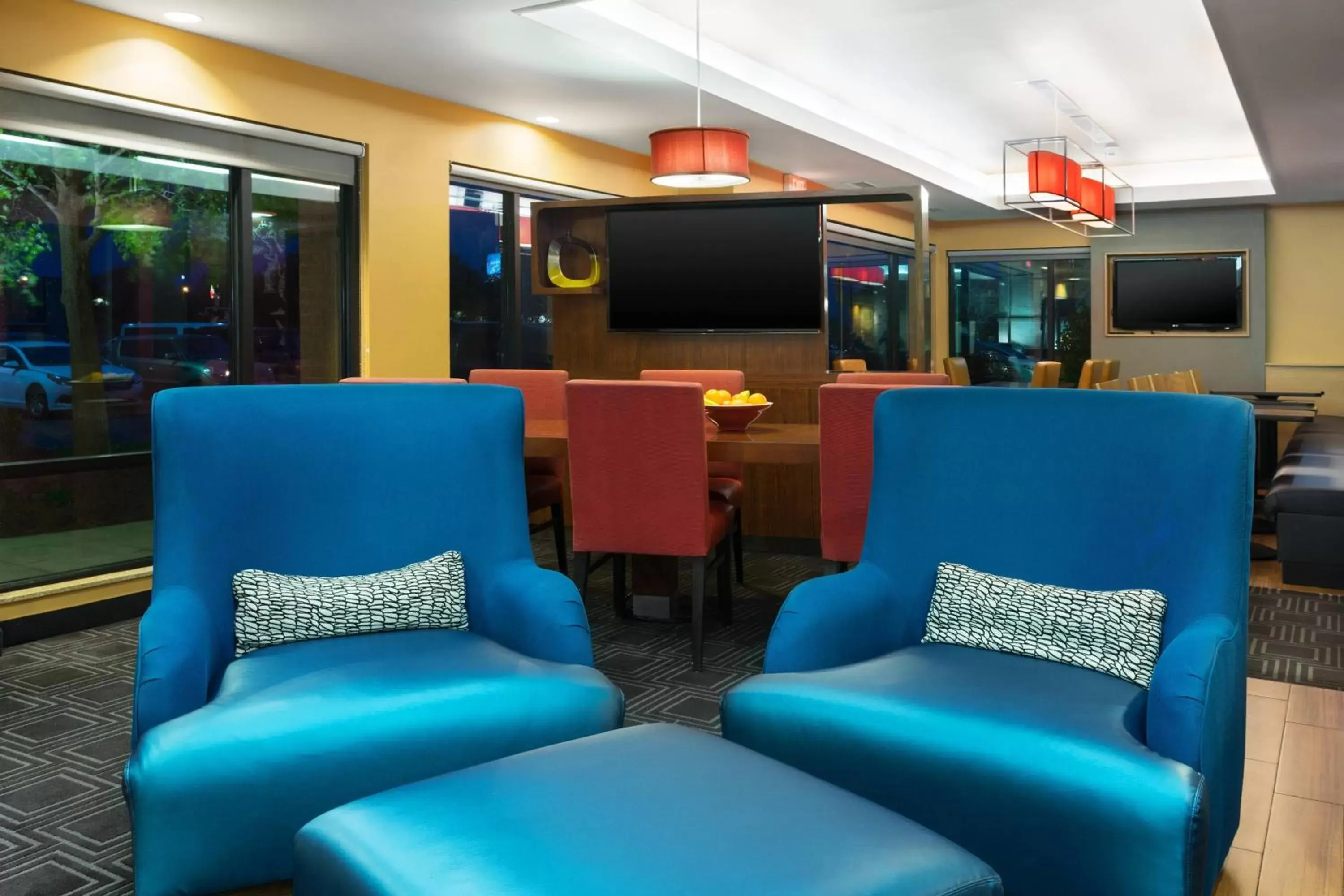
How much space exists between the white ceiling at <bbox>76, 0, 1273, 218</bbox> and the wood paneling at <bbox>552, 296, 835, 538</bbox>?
128cm

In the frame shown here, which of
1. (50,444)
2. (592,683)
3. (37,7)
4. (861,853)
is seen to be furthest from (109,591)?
(861,853)

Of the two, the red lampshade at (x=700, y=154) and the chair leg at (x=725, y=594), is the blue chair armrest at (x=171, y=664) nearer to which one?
the chair leg at (x=725, y=594)

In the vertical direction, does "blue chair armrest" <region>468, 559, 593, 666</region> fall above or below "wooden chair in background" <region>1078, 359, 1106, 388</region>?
below

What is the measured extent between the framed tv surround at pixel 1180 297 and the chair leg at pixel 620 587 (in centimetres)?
899

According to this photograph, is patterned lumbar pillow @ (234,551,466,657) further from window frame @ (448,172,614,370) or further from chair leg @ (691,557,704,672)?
window frame @ (448,172,614,370)

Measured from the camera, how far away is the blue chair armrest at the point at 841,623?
2049 mm

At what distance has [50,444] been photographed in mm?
4379

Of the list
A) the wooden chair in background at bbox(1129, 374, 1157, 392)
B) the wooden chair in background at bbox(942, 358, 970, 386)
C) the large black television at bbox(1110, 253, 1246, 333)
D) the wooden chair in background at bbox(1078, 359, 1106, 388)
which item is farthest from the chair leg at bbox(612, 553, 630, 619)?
the large black television at bbox(1110, 253, 1246, 333)

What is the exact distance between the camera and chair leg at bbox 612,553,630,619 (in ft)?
13.5

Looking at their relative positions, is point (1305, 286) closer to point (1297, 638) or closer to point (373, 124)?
point (1297, 638)

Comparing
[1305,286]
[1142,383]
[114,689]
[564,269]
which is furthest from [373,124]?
[1305,286]

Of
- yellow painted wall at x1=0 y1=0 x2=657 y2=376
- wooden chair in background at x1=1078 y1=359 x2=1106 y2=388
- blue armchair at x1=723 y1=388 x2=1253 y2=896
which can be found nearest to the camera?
blue armchair at x1=723 y1=388 x2=1253 y2=896

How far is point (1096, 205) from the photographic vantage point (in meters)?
7.85

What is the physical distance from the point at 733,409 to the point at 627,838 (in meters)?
2.84
